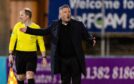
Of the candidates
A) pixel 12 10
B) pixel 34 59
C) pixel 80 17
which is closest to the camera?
pixel 34 59

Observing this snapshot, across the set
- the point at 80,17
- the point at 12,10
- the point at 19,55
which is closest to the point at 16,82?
the point at 19,55

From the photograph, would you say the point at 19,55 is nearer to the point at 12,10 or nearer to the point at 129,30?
the point at 129,30

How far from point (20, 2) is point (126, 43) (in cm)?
335

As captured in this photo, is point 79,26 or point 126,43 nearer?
point 79,26

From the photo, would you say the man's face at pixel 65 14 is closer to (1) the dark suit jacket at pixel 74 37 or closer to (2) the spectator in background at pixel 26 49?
(1) the dark suit jacket at pixel 74 37

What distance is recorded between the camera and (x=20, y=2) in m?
19.3

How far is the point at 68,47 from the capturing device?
12242 mm

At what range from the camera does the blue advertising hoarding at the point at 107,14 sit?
16453 mm

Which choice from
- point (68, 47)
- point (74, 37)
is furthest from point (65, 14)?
point (68, 47)

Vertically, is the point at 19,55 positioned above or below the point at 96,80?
above

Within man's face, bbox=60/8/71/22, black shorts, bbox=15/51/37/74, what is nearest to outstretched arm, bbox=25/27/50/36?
man's face, bbox=60/8/71/22

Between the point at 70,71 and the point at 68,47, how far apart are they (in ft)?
1.51

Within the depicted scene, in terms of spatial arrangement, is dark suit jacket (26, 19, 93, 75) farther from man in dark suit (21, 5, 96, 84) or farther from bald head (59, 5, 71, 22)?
bald head (59, 5, 71, 22)

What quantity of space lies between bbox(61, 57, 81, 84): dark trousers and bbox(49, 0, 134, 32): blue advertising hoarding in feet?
13.7
